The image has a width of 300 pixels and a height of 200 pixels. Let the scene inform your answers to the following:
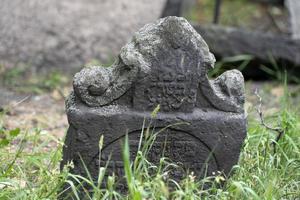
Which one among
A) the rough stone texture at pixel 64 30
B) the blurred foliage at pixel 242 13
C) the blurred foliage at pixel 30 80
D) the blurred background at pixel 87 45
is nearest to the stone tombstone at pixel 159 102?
the blurred background at pixel 87 45

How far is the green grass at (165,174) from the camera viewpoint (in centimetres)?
394

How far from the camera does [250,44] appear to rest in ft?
26.3

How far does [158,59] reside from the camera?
4.29 meters

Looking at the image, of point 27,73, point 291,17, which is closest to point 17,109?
point 27,73

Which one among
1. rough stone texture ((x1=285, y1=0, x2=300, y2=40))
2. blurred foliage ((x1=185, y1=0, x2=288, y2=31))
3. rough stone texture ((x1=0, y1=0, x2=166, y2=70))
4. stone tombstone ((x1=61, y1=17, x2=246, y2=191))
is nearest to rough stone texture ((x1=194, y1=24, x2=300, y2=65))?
rough stone texture ((x1=285, y1=0, x2=300, y2=40))

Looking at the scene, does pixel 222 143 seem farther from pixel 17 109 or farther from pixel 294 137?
pixel 17 109

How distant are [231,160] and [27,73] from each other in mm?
3536

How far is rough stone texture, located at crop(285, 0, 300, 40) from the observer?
344 inches

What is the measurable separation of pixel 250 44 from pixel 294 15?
1423 millimetres

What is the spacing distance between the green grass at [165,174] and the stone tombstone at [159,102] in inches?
4.1

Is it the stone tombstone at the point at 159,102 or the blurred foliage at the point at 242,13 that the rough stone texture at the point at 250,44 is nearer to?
the blurred foliage at the point at 242,13

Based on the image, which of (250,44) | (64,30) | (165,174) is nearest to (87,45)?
(64,30)

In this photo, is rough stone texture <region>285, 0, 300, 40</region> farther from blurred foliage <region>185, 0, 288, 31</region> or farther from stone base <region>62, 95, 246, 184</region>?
stone base <region>62, 95, 246, 184</region>

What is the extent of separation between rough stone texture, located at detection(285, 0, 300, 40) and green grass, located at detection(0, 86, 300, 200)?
3484mm
